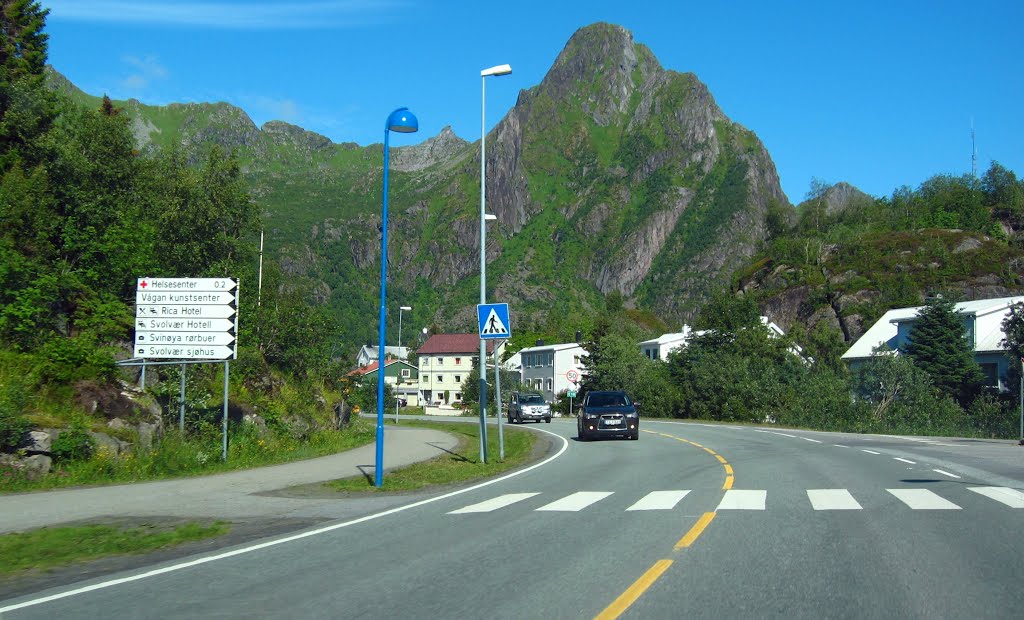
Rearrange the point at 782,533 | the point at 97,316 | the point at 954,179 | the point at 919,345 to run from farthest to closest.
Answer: the point at 954,179 < the point at 919,345 < the point at 97,316 < the point at 782,533

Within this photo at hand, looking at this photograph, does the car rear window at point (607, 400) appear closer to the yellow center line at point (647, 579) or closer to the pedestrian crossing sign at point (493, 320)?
the pedestrian crossing sign at point (493, 320)

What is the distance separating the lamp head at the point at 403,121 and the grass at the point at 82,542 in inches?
314

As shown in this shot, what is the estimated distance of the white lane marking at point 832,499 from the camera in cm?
1165

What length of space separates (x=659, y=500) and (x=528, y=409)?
40872mm

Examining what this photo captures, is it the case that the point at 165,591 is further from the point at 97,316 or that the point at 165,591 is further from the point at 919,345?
the point at 919,345

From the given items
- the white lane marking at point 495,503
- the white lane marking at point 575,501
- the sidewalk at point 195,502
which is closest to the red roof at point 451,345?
the sidewalk at point 195,502

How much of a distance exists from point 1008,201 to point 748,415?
109 m

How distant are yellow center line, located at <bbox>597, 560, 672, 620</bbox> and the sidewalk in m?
5.80

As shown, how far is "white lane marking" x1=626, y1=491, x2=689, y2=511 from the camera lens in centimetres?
1196

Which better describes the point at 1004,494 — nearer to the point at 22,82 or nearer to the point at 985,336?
the point at 22,82

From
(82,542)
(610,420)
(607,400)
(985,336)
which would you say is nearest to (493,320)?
(610,420)

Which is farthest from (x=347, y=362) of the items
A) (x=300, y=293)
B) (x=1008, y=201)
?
(x=1008, y=201)

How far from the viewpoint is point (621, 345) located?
7281 cm

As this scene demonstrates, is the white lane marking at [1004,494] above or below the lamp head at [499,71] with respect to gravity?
below
